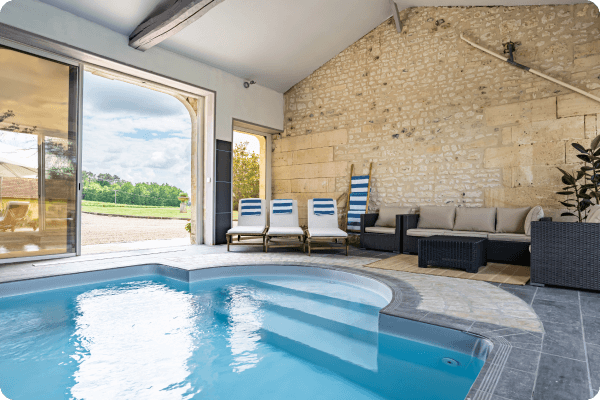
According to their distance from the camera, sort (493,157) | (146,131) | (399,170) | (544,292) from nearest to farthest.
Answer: (544,292) < (493,157) < (399,170) < (146,131)

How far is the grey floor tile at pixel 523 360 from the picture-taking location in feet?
5.52

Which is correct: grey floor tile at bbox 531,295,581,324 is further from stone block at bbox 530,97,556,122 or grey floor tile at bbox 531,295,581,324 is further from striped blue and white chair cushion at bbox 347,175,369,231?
striped blue and white chair cushion at bbox 347,175,369,231

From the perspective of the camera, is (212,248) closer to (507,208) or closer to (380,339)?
(380,339)

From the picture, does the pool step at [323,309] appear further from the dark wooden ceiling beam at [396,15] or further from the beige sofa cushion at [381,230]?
the dark wooden ceiling beam at [396,15]

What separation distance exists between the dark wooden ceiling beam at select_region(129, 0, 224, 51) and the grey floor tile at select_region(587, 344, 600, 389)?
15.0ft

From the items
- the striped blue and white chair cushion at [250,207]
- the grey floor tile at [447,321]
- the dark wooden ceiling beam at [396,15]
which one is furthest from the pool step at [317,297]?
the dark wooden ceiling beam at [396,15]

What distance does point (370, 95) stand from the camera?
6.74 metres

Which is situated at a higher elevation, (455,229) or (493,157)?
(493,157)

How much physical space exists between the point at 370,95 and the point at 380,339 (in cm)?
539

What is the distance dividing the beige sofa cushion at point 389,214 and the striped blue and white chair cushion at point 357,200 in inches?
17.7

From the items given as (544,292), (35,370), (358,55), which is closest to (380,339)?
(544,292)

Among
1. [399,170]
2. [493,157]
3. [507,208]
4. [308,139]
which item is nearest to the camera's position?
[507,208]

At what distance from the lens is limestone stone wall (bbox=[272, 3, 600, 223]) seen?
4848 millimetres

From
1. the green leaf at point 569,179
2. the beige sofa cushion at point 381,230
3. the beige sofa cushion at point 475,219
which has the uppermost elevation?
the green leaf at point 569,179
